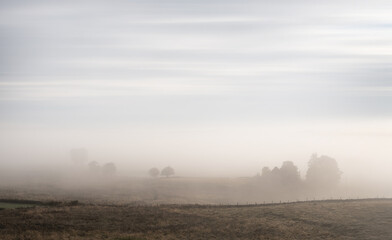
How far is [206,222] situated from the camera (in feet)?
173

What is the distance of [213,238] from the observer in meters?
46.0

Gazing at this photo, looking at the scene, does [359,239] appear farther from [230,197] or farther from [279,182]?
[279,182]

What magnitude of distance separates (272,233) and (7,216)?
31.5 metres

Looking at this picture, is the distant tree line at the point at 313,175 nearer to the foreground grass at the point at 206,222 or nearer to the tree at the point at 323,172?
the tree at the point at 323,172

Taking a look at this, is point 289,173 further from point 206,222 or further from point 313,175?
point 206,222

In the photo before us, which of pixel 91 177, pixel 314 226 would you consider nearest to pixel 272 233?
pixel 314 226

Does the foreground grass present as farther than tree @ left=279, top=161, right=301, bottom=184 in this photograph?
No

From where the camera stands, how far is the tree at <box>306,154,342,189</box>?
5374 inches

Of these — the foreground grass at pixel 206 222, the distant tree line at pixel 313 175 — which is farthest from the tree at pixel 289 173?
the foreground grass at pixel 206 222

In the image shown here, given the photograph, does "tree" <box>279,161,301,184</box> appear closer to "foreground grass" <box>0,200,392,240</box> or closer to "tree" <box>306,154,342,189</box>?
"tree" <box>306,154,342,189</box>

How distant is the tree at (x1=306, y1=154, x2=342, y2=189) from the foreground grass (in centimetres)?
7493

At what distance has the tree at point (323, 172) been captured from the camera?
136500 mm

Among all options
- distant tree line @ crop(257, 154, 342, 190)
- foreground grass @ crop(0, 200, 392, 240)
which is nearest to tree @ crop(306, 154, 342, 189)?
distant tree line @ crop(257, 154, 342, 190)

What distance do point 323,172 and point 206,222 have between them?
93.7 m
